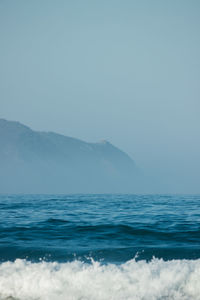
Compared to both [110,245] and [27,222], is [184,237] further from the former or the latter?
[27,222]

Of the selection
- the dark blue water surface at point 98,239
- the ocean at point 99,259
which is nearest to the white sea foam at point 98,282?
the ocean at point 99,259

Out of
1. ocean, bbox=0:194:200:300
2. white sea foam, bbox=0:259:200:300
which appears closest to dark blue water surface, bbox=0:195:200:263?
ocean, bbox=0:194:200:300

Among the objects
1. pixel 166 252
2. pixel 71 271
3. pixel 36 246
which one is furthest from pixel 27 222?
pixel 71 271

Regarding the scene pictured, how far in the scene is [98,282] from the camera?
22.5 ft

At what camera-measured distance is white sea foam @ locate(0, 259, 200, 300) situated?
255 inches

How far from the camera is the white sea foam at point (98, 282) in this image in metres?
6.46

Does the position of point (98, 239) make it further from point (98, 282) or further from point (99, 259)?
point (98, 282)

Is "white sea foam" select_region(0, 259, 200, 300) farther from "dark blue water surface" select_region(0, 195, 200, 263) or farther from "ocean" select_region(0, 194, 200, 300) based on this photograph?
"dark blue water surface" select_region(0, 195, 200, 263)

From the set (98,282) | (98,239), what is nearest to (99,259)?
(98,282)

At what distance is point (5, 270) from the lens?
734 centimetres

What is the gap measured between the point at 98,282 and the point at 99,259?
95.6 inches

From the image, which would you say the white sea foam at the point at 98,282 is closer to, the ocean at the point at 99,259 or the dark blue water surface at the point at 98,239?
the ocean at the point at 99,259

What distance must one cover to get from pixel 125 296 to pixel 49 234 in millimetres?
7304

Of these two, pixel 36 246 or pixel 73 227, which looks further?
pixel 73 227
